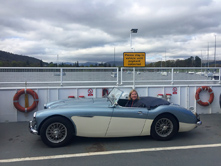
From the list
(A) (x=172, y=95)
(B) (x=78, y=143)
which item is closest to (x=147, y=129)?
(B) (x=78, y=143)

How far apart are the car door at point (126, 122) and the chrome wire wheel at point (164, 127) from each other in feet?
1.42

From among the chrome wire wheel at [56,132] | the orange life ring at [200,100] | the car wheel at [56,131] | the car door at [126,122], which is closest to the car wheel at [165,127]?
the car door at [126,122]

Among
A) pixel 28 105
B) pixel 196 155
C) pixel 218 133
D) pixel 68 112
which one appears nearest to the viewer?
pixel 196 155

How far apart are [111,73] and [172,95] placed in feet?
9.02

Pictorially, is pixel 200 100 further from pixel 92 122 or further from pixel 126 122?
pixel 92 122

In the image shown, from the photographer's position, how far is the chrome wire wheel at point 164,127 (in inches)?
205

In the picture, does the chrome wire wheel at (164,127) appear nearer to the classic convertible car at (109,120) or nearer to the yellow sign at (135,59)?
the classic convertible car at (109,120)

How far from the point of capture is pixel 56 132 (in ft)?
15.5

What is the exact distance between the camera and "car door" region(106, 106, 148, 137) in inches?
195

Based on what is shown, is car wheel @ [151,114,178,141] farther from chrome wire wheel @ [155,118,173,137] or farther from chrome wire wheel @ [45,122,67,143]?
chrome wire wheel @ [45,122,67,143]

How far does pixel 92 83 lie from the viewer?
8.59m

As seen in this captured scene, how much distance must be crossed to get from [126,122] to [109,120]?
1.42ft

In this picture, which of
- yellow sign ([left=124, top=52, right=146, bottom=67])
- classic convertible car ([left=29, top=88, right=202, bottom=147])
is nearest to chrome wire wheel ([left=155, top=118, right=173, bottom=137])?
classic convertible car ([left=29, top=88, right=202, bottom=147])

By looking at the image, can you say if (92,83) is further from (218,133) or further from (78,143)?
(218,133)
